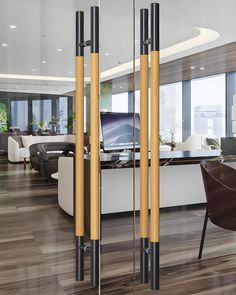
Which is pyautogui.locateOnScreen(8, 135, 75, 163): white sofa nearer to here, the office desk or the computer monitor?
the office desk

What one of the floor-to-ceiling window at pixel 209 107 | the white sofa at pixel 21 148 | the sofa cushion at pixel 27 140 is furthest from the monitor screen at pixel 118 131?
the sofa cushion at pixel 27 140

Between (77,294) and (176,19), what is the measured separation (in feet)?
4.63

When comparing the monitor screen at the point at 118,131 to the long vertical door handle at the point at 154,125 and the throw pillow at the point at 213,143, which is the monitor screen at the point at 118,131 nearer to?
the long vertical door handle at the point at 154,125

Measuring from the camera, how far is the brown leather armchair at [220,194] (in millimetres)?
1706

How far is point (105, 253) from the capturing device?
1.99 meters

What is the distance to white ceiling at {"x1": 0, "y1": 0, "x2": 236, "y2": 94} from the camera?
1.47m

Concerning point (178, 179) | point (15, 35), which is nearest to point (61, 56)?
point (15, 35)

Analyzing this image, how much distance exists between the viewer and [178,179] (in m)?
1.57

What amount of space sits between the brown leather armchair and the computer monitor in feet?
0.37

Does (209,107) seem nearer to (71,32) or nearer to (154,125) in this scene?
(154,125)

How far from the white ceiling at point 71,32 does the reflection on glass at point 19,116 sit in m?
0.09

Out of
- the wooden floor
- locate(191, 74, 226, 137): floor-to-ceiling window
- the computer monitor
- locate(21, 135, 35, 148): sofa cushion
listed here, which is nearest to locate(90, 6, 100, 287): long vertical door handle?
the wooden floor

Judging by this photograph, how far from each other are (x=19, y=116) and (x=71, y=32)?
62 centimetres

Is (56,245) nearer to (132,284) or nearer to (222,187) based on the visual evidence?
(132,284)
